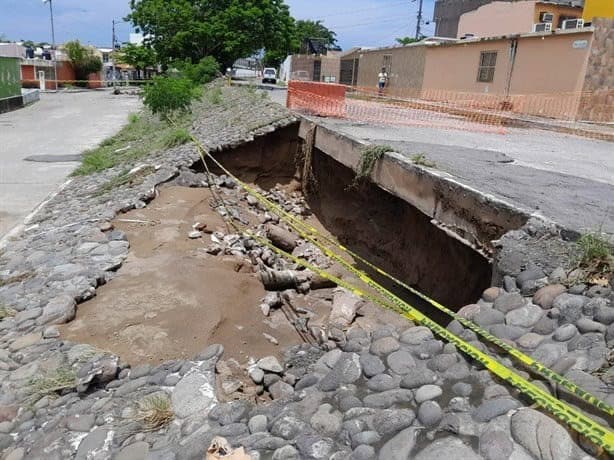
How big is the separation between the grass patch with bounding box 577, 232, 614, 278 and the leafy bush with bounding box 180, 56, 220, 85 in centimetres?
2598

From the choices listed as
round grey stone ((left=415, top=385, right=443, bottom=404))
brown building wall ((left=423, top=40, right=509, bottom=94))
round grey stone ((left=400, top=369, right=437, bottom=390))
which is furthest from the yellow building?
round grey stone ((left=415, top=385, right=443, bottom=404))

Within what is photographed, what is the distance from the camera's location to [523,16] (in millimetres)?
24391

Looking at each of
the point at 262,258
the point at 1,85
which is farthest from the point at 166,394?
the point at 1,85

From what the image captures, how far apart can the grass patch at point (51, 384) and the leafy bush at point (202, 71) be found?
25.1 metres

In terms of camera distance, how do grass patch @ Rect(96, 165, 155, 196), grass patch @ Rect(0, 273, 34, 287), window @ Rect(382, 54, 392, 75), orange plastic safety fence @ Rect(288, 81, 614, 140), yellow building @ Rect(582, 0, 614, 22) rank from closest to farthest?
grass patch @ Rect(0, 273, 34, 287)
grass patch @ Rect(96, 165, 155, 196)
orange plastic safety fence @ Rect(288, 81, 614, 140)
yellow building @ Rect(582, 0, 614, 22)
window @ Rect(382, 54, 392, 75)

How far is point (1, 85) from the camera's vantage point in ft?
83.5

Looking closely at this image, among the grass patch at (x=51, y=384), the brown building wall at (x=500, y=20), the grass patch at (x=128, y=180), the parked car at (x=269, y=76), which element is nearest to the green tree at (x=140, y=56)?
the parked car at (x=269, y=76)

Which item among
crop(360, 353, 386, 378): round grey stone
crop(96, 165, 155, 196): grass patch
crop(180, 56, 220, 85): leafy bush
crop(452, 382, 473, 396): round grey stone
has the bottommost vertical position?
crop(96, 165, 155, 196): grass patch

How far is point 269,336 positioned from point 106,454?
2030mm

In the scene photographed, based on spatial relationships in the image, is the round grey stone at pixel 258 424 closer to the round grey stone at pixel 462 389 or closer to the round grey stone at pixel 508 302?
the round grey stone at pixel 462 389

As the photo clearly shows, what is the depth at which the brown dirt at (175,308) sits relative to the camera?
4.54 m

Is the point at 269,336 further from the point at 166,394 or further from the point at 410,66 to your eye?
the point at 410,66

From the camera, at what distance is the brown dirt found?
14.9ft

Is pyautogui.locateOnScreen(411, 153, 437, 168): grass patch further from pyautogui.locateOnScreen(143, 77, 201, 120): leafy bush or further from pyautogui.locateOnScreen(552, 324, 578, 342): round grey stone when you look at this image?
pyautogui.locateOnScreen(143, 77, 201, 120): leafy bush
